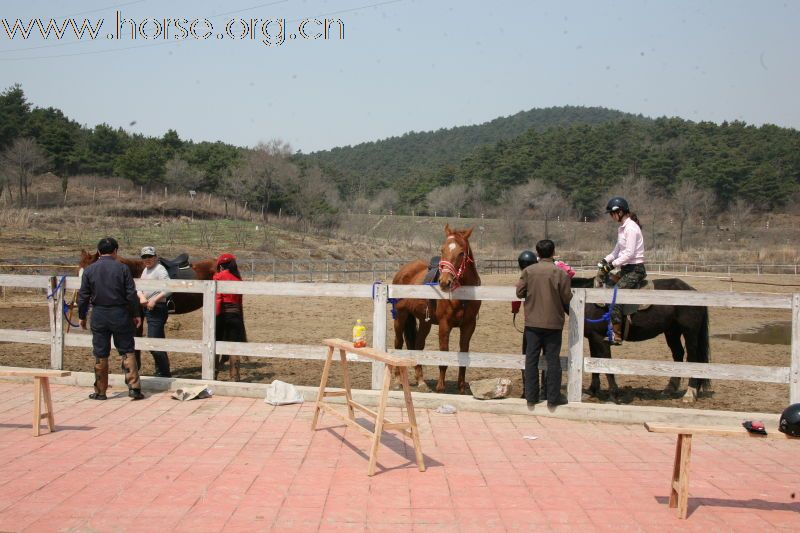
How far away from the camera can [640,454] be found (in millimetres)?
Answer: 6328

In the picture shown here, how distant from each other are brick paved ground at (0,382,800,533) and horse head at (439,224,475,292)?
4.82 feet

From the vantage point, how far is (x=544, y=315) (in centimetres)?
736

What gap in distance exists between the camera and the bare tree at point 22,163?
5022 cm

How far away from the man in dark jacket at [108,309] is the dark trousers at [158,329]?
104 cm

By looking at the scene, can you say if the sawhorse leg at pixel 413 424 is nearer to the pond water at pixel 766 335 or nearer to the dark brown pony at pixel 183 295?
the dark brown pony at pixel 183 295

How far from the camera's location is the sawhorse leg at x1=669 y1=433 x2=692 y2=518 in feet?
15.7

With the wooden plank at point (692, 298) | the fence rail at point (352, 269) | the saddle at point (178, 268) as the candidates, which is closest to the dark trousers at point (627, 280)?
Result: the wooden plank at point (692, 298)

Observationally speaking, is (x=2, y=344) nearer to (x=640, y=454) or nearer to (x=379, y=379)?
(x=379, y=379)

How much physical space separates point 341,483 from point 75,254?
94.2ft

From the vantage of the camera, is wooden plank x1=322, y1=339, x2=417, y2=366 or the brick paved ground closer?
the brick paved ground

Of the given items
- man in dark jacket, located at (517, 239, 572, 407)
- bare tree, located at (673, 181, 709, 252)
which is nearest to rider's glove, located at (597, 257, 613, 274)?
man in dark jacket, located at (517, 239, 572, 407)

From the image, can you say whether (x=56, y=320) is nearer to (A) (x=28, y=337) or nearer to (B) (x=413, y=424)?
(A) (x=28, y=337)

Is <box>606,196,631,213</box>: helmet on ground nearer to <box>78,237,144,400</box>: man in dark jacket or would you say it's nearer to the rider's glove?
the rider's glove

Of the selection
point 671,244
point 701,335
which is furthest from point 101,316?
point 671,244
